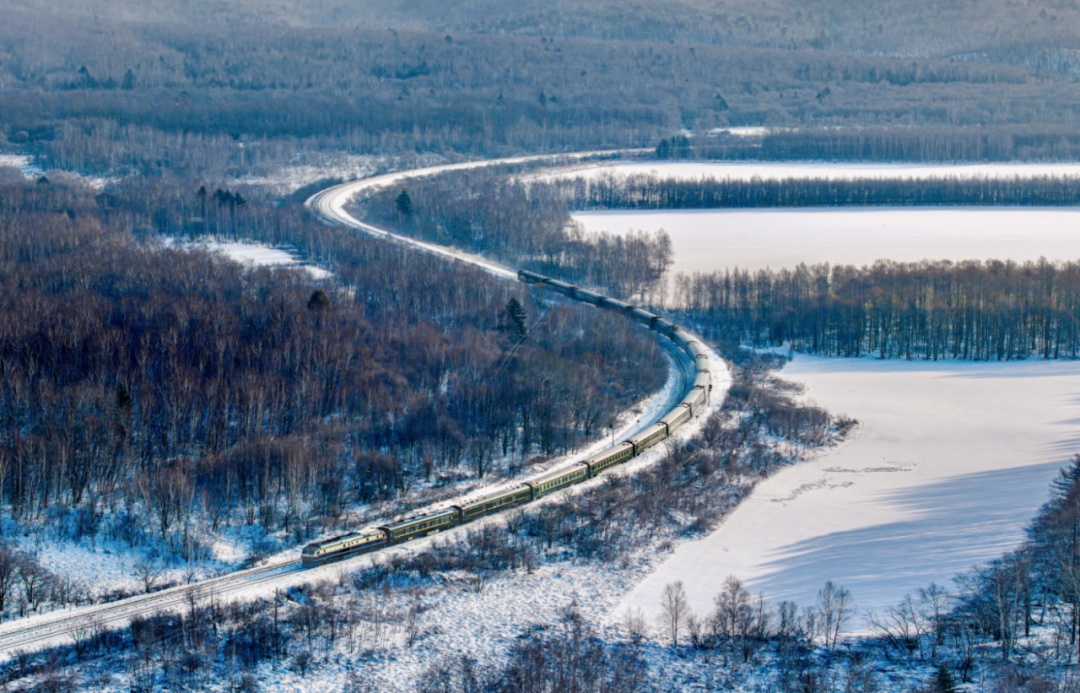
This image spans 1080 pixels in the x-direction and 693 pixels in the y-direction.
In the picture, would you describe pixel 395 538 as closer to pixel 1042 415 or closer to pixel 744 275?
pixel 1042 415

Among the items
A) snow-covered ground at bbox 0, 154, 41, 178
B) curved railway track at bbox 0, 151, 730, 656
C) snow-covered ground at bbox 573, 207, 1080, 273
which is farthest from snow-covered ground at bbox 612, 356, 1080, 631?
snow-covered ground at bbox 0, 154, 41, 178

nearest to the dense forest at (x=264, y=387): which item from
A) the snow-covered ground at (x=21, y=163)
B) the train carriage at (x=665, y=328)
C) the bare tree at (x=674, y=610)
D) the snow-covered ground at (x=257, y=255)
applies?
the train carriage at (x=665, y=328)

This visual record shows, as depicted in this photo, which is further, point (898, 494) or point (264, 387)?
point (264, 387)

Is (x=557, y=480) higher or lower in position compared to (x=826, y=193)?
lower

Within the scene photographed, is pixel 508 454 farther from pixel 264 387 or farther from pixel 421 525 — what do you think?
pixel 264 387

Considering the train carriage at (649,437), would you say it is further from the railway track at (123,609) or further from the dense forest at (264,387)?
the railway track at (123,609)

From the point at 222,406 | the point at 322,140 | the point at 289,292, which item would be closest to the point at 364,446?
the point at 222,406

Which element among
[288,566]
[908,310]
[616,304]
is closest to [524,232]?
[616,304]
